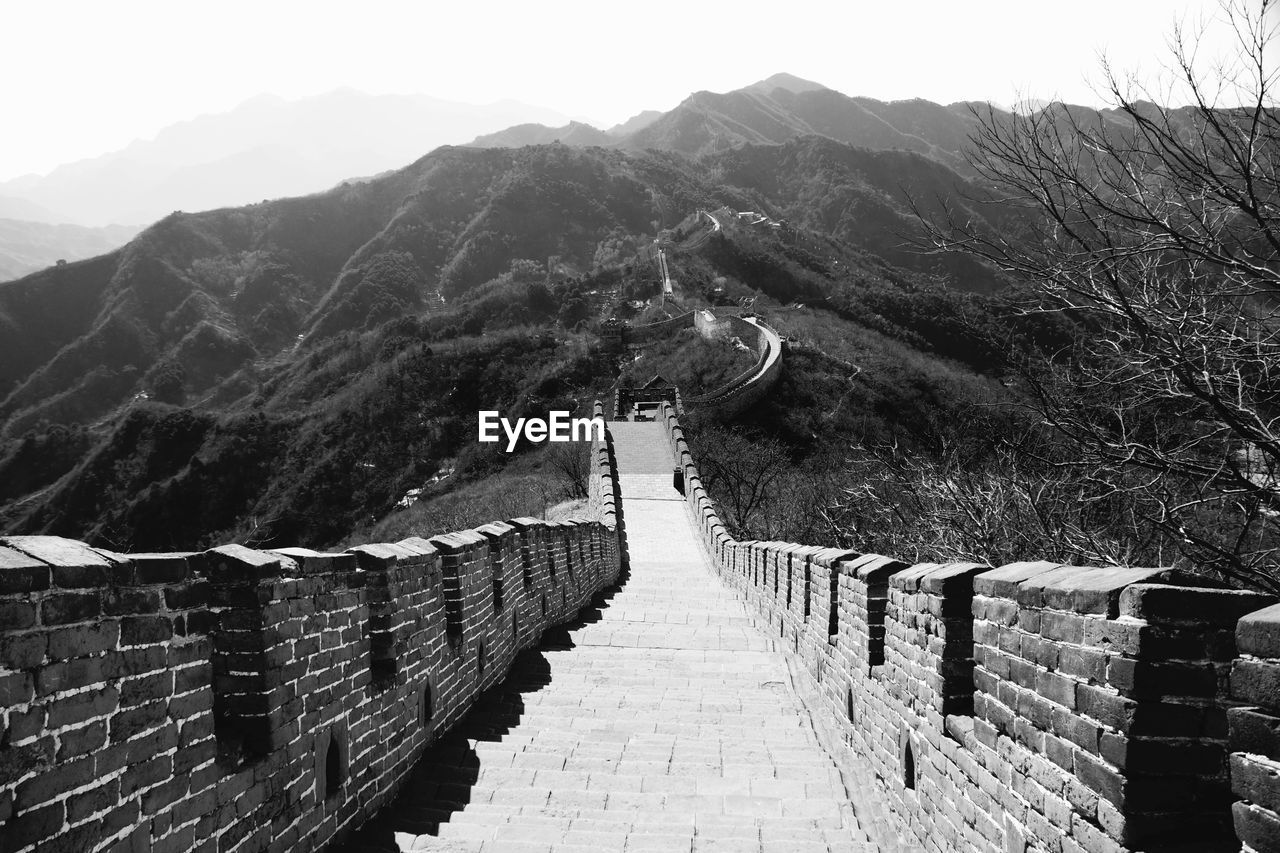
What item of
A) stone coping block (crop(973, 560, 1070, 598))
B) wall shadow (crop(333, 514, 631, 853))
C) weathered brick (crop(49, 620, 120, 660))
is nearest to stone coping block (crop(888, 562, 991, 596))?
stone coping block (crop(973, 560, 1070, 598))

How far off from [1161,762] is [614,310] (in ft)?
219

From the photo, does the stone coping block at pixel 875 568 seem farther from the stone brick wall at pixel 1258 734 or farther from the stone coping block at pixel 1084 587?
the stone brick wall at pixel 1258 734

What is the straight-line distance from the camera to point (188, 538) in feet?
177

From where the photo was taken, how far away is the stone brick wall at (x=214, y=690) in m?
2.32

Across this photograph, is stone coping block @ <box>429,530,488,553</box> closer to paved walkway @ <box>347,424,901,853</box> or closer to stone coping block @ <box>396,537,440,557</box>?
stone coping block @ <box>396,537,440,557</box>

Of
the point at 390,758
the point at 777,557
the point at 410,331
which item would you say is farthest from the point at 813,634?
the point at 410,331

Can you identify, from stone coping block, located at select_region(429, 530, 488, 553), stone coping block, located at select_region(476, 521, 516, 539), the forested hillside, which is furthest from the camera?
the forested hillside

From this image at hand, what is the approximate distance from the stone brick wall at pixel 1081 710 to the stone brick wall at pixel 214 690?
246cm

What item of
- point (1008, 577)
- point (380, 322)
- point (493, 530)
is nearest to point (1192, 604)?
point (1008, 577)

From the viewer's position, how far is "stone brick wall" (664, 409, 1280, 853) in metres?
1.99

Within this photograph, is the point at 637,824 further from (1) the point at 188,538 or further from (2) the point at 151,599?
(1) the point at 188,538

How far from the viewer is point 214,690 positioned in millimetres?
3346

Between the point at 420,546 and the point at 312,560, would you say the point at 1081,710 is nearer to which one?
the point at 312,560

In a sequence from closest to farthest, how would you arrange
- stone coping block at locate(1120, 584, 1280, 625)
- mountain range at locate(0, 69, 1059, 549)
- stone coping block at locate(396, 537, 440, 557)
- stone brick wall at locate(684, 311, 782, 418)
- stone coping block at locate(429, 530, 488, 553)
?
stone coping block at locate(1120, 584, 1280, 625)
stone coping block at locate(396, 537, 440, 557)
stone coping block at locate(429, 530, 488, 553)
stone brick wall at locate(684, 311, 782, 418)
mountain range at locate(0, 69, 1059, 549)
